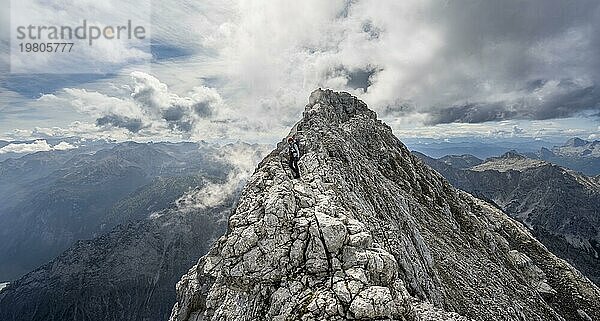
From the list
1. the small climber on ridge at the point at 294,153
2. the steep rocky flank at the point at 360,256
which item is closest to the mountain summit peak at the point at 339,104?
the steep rocky flank at the point at 360,256

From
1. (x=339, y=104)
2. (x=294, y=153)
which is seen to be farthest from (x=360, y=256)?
(x=339, y=104)

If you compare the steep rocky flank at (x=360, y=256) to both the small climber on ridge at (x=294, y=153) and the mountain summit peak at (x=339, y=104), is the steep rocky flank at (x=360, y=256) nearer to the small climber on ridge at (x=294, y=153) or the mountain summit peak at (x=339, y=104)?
the small climber on ridge at (x=294, y=153)

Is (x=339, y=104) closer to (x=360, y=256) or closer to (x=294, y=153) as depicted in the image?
(x=294, y=153)

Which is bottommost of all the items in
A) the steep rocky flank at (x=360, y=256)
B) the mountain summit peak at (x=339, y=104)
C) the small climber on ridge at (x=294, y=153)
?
the steep rocky flank at (x=360, y=256)

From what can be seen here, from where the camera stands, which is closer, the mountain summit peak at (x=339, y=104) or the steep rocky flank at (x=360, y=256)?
the steep rocky flank at (x=360, y=256)

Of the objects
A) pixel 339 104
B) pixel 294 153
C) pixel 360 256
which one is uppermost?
pixel 339 104

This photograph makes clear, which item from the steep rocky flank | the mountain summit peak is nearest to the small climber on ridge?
the steep rocky flank

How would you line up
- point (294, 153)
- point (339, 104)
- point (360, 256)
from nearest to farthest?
point (360, 256)
point (294, 153)
point (339, 104)

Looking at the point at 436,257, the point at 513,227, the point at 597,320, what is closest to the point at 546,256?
the point at 513,227
